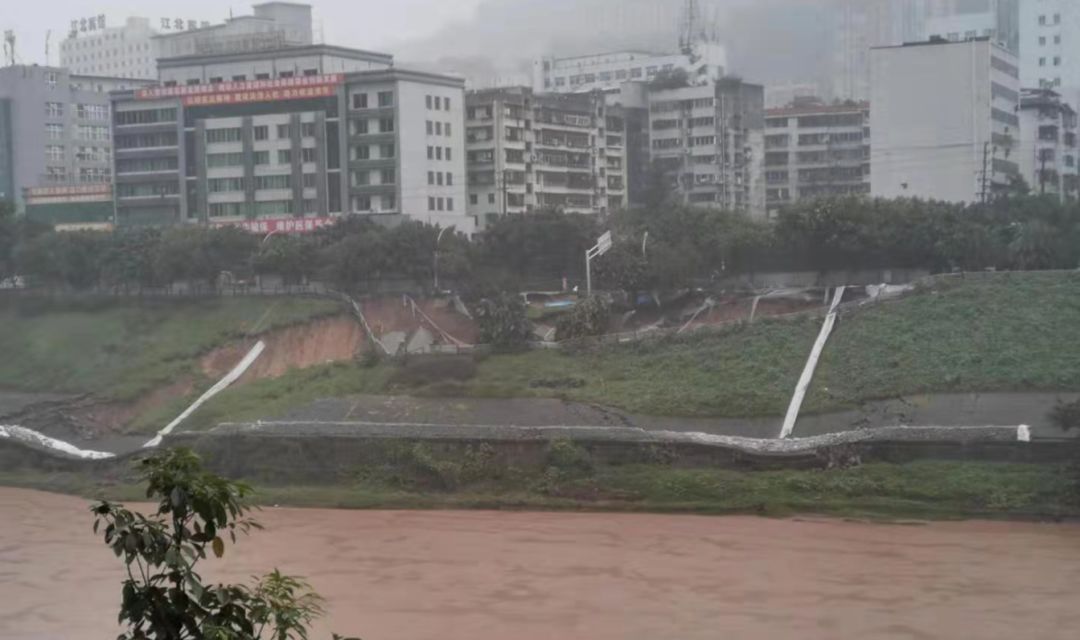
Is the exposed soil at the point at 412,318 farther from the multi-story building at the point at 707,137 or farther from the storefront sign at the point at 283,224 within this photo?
the multi-story building at the point at 707,137

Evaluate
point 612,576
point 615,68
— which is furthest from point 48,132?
point 612,576

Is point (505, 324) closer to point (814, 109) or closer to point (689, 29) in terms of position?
point (814, 109)

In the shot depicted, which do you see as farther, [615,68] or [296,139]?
[615,68]

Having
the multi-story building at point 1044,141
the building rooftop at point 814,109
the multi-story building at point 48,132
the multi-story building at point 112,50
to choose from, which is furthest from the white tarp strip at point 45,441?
the multi-story building at point 112,50

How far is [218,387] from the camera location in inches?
817

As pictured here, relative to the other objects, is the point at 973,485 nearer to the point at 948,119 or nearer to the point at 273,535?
the point at 273,535

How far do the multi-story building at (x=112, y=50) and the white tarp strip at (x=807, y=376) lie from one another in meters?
32.1

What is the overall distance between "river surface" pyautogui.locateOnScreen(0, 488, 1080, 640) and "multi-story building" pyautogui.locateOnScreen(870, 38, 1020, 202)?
14.3m

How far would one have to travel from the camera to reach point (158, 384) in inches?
819

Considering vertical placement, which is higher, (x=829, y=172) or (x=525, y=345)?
(x=829, y=172)

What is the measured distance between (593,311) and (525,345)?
1169 mm

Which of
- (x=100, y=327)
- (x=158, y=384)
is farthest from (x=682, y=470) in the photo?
(x=100, y=327)

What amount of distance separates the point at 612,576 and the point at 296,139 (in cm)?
1741

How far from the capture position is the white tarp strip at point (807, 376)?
16625mm
